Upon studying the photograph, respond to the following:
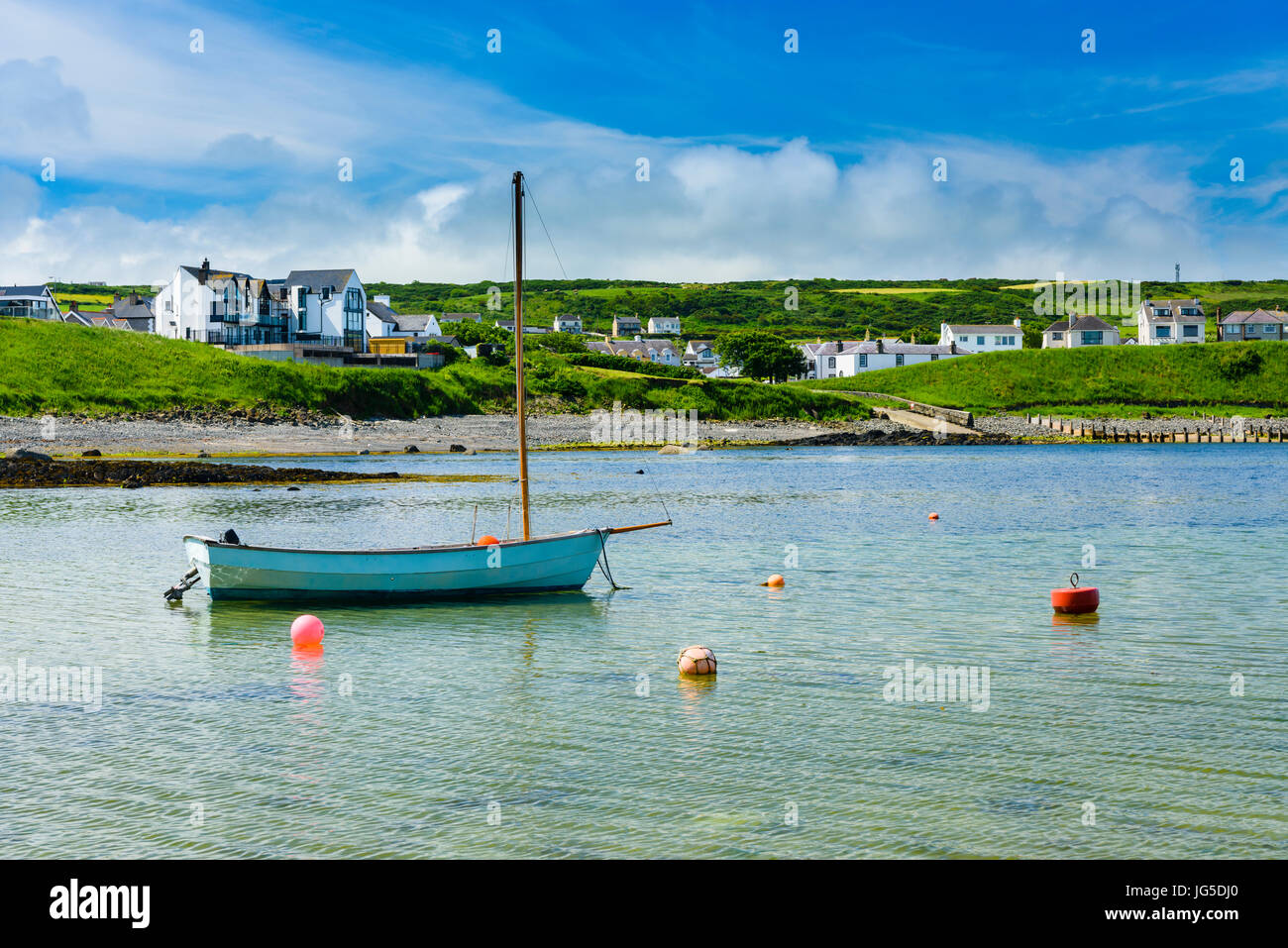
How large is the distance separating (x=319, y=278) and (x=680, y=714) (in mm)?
130465

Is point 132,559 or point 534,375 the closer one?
point 132,559

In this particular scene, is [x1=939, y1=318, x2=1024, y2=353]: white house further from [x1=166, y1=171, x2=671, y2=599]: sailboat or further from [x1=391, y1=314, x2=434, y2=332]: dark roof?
[x1=166, y1=171, x2=671, y2=599]: sailboat

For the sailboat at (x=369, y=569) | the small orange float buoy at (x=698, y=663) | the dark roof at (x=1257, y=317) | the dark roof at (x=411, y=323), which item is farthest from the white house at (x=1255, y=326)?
the small orange float buoy at (x=698, y=663)

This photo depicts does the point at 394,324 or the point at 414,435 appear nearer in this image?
the point at 414,435

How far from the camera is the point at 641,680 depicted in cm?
1933

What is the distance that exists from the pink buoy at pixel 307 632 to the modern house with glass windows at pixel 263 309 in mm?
103270

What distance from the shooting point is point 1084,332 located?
584 ft

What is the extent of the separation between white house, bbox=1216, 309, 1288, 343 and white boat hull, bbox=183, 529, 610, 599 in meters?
180

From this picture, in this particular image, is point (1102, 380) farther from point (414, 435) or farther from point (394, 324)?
point (394, 324)

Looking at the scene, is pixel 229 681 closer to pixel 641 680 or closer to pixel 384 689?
pixel 384 689

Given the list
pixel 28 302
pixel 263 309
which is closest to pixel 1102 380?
pixel 263 309

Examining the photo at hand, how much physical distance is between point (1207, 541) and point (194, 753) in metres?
35.2

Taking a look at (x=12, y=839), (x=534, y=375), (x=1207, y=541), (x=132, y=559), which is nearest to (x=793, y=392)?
(x=534, y=375)

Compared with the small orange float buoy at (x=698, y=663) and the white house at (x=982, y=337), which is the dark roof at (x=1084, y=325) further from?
the small orange float buoy at (x=698, y=663)
